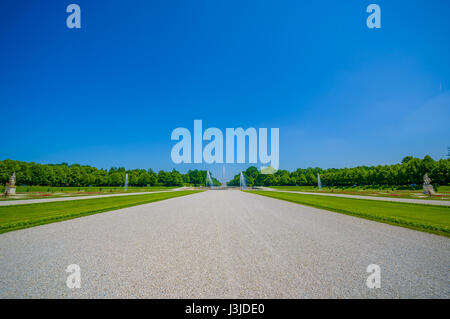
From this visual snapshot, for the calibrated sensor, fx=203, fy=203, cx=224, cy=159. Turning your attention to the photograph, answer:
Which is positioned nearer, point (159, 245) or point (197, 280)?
point (197, 280)

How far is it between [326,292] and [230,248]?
3.07 metres

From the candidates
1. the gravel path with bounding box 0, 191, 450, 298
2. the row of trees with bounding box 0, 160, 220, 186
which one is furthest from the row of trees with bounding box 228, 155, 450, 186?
the row of trees with bounding box 0, 160, 220, 186

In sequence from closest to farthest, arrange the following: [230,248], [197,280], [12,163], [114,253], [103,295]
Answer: [103,295] → [197,280] → [114,253] → [230,248] → [12,163]

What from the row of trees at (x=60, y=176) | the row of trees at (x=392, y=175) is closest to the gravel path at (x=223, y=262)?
the row of trees at (x=392, y=175)

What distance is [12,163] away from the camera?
74188mm

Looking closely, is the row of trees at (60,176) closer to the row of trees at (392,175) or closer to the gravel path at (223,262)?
the row of trees at (392,175)

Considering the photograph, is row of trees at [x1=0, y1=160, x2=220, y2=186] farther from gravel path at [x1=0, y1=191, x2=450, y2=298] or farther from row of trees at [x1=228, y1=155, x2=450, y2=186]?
gravel path at [x1=0, y1=191, x2=450, y2=298]

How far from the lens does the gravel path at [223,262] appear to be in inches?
147

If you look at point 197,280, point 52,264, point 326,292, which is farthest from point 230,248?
point 52,264

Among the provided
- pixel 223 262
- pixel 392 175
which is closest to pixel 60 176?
pixel 223 262

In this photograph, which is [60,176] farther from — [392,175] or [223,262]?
[392,175]

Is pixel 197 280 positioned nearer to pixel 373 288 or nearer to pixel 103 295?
pixel 103 295

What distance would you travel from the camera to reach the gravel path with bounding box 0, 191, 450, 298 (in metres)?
3.73

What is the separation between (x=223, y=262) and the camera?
507 cm
